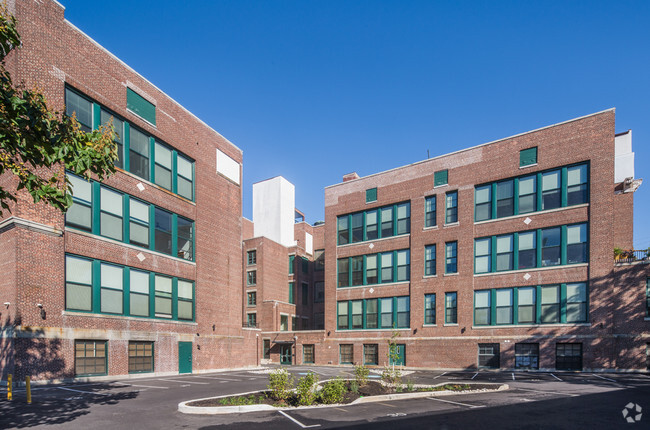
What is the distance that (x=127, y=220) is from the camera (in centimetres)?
2386

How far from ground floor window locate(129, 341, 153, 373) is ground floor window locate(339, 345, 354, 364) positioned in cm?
1888

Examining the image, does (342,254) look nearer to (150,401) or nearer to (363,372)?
(363,372)

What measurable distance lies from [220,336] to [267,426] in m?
21.0

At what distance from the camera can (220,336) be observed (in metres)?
30.2

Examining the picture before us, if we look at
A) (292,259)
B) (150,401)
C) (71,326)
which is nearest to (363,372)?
(150,401)

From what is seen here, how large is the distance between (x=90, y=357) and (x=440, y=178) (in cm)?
2805

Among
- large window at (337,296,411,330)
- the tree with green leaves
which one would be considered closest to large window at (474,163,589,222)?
large window at (337,296,411,330)

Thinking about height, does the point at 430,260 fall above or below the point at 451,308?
above

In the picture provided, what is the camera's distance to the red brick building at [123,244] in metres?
18.3

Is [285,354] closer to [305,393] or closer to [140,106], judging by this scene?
[140,106]

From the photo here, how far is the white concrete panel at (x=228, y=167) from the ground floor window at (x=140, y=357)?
14.1 m

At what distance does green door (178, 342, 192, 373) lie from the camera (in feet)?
86.9

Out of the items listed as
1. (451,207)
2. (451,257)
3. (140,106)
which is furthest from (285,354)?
(140,106)

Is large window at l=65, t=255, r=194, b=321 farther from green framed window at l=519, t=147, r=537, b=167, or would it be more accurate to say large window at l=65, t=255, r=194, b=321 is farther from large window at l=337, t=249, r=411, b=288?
green framed window at l=519, t=147, r=537, b=167
